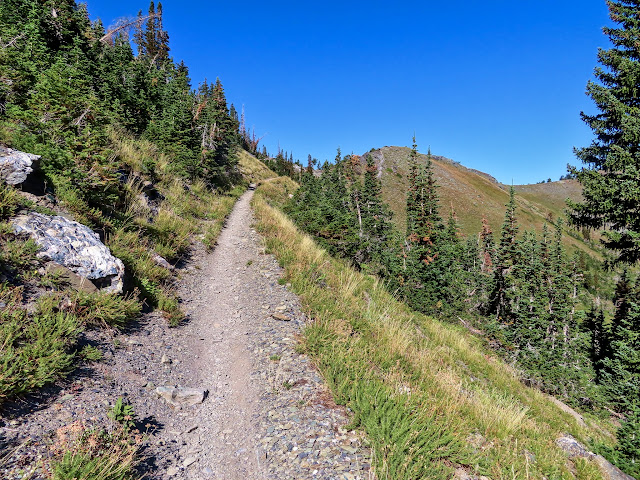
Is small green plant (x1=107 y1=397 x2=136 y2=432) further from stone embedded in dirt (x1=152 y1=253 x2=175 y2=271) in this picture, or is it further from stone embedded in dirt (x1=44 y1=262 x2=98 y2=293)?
stone embedded in dirt (x1=152 y1=253 x2=175 y2=271)

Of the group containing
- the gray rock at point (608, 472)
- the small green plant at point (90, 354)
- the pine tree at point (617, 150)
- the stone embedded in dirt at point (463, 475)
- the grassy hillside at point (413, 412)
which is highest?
the pine tree at point (617, 150)

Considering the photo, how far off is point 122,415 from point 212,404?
1485 mm

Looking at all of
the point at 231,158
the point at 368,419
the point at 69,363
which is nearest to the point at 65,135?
the point at 69,363

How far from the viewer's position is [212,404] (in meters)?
5.08

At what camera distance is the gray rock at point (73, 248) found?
18.6ft

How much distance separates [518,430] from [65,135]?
12551 mm

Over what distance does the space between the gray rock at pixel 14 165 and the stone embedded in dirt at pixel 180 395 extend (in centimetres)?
575

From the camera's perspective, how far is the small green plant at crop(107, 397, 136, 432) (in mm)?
3820

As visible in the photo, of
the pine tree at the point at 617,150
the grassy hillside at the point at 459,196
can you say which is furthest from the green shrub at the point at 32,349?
the grassy hillside at the point at 459,196

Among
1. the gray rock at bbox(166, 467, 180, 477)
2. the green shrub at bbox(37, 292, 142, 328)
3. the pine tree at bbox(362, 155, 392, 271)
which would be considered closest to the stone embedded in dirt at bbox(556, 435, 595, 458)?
the gray rock at bbox(166, 467, 180, 477)

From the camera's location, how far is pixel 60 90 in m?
8.02

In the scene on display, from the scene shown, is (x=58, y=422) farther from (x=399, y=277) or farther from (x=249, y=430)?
(x=399, y=277)

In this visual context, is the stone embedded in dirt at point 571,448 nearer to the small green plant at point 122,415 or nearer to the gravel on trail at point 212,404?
the gravel on trail at point 212,404

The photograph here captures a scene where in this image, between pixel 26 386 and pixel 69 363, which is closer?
pixel 26 386
